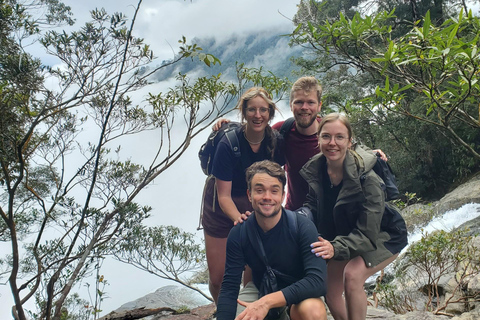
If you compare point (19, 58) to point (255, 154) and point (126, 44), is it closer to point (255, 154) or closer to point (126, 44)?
point (126, 44)

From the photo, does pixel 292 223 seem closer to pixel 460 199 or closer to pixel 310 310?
pixel 310 310

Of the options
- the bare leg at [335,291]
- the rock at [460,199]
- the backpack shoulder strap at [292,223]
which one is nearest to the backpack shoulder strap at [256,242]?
the backpack shoulder strap at [292,223]

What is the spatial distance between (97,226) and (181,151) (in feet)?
6.19

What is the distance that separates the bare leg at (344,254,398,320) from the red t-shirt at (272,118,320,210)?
0.80 metres

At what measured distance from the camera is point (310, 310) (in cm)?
245

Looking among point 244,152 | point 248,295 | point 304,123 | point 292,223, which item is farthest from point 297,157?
point 248,295

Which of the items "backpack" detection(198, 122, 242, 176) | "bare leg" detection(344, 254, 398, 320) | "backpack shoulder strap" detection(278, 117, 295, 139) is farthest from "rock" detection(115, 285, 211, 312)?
"bare leg" detection(344, 254, 398, 320)

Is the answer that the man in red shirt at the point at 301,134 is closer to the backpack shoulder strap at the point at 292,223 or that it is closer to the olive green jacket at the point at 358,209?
the olive green jacket at the point at 358,209

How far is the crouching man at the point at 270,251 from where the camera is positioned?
2.62 metres

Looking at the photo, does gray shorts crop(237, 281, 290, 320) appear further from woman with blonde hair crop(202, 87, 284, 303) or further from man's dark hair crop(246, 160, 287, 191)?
man's dark hair crop(246, 160, 287, 191)

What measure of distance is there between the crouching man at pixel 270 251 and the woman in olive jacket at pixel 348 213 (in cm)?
13

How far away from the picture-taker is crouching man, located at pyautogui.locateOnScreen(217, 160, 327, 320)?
262 centimetres

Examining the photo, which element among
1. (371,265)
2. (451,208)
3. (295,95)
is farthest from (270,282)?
(451,208)

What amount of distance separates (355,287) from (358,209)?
568mm
